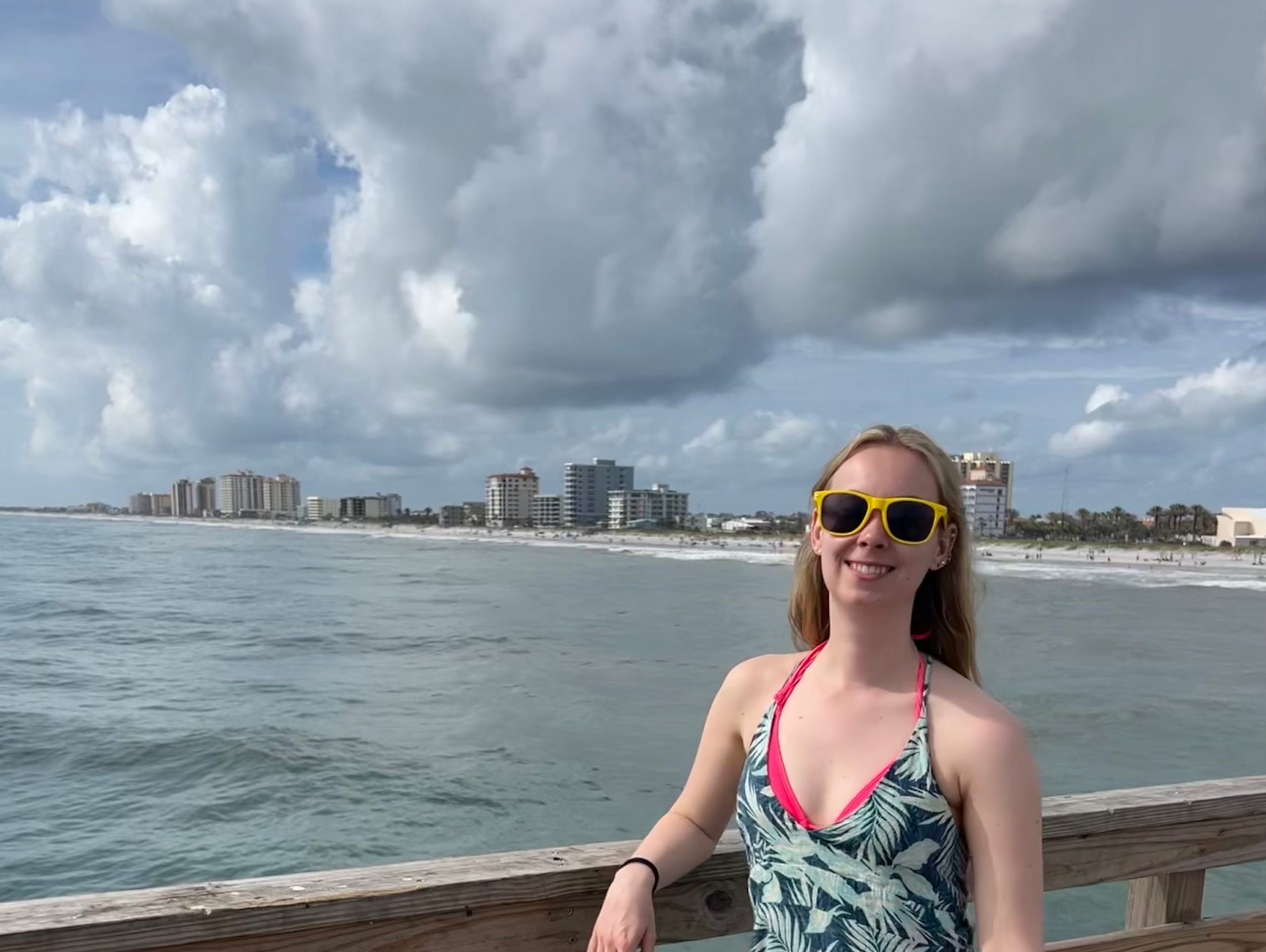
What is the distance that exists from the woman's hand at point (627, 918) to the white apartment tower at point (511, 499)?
568ft

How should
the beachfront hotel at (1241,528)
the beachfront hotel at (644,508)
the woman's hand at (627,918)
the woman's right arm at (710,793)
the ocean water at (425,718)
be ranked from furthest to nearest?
the beachfront hotel at (644,508) < the beachfront hotel at (1241,528) < the ocean water at (425,718) < the woman's right arm at (710,793) < the woman's hand at (627,918)

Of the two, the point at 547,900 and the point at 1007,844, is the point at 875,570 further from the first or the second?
the point at 547,900

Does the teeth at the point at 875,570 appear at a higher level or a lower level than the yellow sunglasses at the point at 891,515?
lower

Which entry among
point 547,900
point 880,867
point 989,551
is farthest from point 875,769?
point 989,551

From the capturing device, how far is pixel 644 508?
169 meters

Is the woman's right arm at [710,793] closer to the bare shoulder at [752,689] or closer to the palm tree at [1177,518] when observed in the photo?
the bare shoulder at [752,689]

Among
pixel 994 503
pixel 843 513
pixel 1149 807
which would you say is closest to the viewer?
pixel 843 513

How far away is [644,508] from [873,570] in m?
167

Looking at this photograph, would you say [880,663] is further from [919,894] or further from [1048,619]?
[1048,619]

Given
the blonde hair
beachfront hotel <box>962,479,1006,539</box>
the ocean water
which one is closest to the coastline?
the blonde hair

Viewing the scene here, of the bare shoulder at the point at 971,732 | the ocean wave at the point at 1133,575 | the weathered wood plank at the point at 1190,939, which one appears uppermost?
the bare shoulder at the point at 971,732

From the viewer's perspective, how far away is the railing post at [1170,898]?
2066mm

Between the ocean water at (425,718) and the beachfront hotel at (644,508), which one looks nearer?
the ocean water at (425,718)

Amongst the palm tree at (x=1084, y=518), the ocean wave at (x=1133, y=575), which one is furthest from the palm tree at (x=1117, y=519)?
the ocean wave at (x=1133, y=575)
